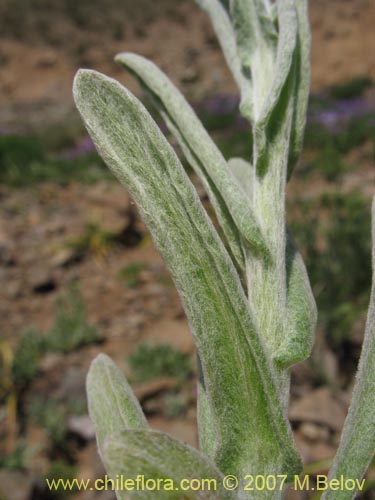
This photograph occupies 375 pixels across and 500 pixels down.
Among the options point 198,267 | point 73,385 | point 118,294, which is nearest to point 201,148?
point 198,267

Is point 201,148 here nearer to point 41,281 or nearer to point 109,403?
point 109,403

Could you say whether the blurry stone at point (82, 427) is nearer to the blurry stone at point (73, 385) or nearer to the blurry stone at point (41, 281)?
the blurry stone at point (73, 385)

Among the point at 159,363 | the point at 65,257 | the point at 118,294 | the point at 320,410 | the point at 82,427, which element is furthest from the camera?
the point at 65,257

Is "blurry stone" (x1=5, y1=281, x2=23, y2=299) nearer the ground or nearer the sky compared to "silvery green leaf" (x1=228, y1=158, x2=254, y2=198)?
nearer the ground

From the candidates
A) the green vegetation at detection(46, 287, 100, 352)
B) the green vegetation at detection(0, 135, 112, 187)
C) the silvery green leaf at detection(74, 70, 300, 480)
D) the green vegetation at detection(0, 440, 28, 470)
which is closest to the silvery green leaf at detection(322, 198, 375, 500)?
the silvery green leaf at detection(74, 70, 300, 480)

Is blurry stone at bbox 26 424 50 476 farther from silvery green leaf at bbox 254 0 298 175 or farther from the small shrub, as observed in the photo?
the small shrub
